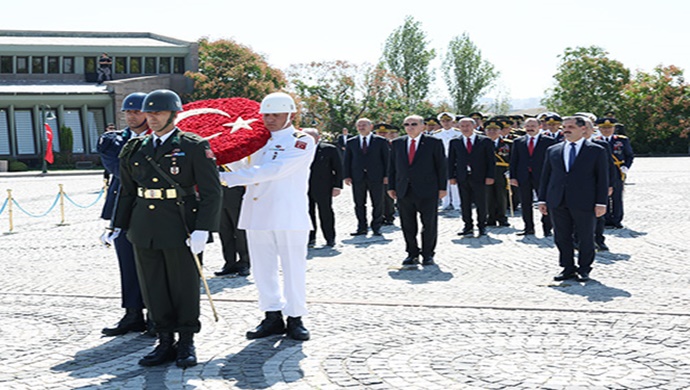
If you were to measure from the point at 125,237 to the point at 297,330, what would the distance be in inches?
69.2

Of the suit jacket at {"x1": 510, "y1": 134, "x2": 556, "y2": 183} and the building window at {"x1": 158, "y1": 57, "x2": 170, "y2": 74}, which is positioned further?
the building window at {"x1": 158, "y1": 57, "x2": 170, "y2": 74}

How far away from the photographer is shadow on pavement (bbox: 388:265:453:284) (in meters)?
9.82

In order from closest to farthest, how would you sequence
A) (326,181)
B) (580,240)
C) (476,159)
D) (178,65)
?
1. (580,240)
2. (326,181)
3. (476,159)
4. (178,65)

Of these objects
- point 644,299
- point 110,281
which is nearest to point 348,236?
point 110,281

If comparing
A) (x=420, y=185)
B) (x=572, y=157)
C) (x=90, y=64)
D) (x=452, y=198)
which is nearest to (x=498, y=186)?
(x=452, y=198)

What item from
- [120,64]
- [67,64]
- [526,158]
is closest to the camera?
[526,158]

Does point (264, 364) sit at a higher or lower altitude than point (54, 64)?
lower

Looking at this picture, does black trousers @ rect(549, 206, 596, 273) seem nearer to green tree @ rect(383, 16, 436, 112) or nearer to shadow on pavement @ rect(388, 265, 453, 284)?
shadow on pavement @ rect(388, 265, 453, 284)

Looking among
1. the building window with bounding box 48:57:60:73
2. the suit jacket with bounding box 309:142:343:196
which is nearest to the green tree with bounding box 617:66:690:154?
the building window with bounding box 48:57:60:73

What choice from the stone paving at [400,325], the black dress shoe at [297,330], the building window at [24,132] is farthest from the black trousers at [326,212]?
the building window at [24,132]

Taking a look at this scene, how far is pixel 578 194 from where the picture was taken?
9461 mm

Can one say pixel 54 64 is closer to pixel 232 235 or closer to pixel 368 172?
pixel 368 172

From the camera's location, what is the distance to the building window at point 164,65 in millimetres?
60594

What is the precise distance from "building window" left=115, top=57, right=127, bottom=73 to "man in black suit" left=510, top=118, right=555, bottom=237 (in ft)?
165
